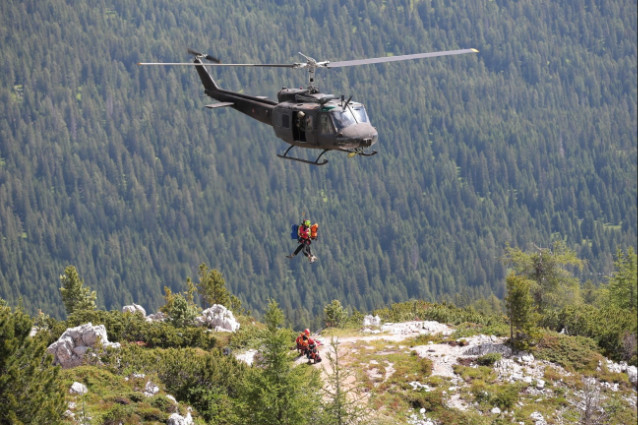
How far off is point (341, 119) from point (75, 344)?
2602 cm

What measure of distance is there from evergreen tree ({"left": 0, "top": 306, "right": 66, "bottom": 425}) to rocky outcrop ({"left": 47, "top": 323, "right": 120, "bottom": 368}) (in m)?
14.7

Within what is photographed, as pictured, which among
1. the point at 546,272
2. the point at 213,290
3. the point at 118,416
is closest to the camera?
the point at 118,416

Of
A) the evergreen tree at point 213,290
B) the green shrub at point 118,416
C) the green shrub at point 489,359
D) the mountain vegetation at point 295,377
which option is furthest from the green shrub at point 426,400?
the evergreen tree at point 213,290

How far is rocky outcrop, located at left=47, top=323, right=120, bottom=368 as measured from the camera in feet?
181

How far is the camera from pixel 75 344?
56.0m

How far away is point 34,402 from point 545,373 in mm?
30548

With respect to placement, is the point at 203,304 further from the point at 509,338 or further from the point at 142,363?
the point at 509,338

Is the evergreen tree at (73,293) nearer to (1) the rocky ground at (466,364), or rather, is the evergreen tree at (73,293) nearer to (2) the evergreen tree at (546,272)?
(1) the rocky ground at (466,364)

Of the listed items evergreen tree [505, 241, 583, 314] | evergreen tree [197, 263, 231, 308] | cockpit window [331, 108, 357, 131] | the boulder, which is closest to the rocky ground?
the boulder

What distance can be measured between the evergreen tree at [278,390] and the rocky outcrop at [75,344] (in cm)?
1954

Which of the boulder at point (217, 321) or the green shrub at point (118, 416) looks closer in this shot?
the green shrub at point (118, 416)

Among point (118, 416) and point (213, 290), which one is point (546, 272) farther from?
point (118, 416)

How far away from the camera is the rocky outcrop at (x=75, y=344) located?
55219mm

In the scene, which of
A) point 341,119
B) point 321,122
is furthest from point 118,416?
point 341,119
